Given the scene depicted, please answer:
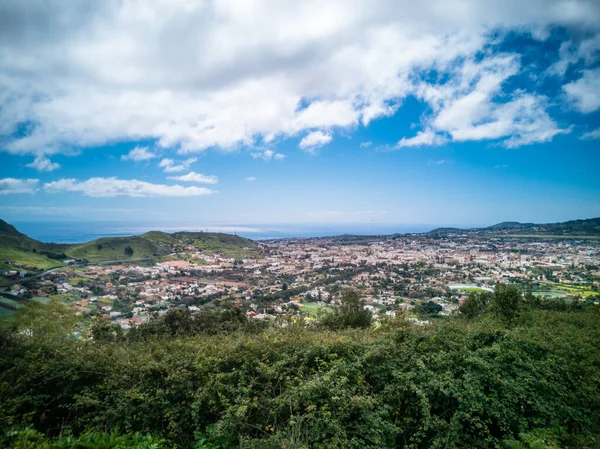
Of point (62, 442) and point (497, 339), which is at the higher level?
point (62, 442)

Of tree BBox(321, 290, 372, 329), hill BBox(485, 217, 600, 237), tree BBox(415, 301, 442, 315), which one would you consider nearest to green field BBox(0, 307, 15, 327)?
tree BBox(321, 290, 372, 329)

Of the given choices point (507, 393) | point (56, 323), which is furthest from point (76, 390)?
point (507, 393)

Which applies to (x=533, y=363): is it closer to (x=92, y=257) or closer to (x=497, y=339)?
(x=497, y=339)

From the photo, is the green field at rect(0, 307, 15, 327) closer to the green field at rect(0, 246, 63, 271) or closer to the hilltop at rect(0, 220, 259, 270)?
the green field at rect(0, 246, 63, 271)

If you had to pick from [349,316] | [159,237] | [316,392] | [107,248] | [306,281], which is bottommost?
[306,281]

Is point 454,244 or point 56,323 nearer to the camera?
point 56,323

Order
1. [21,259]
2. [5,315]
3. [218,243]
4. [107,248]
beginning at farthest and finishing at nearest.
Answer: [218,243] → [107,248] → [21,259] → [5,315]

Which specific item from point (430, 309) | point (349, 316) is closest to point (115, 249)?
point (349, 316)

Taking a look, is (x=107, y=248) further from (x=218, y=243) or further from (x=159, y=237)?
(x=218, y=243)
